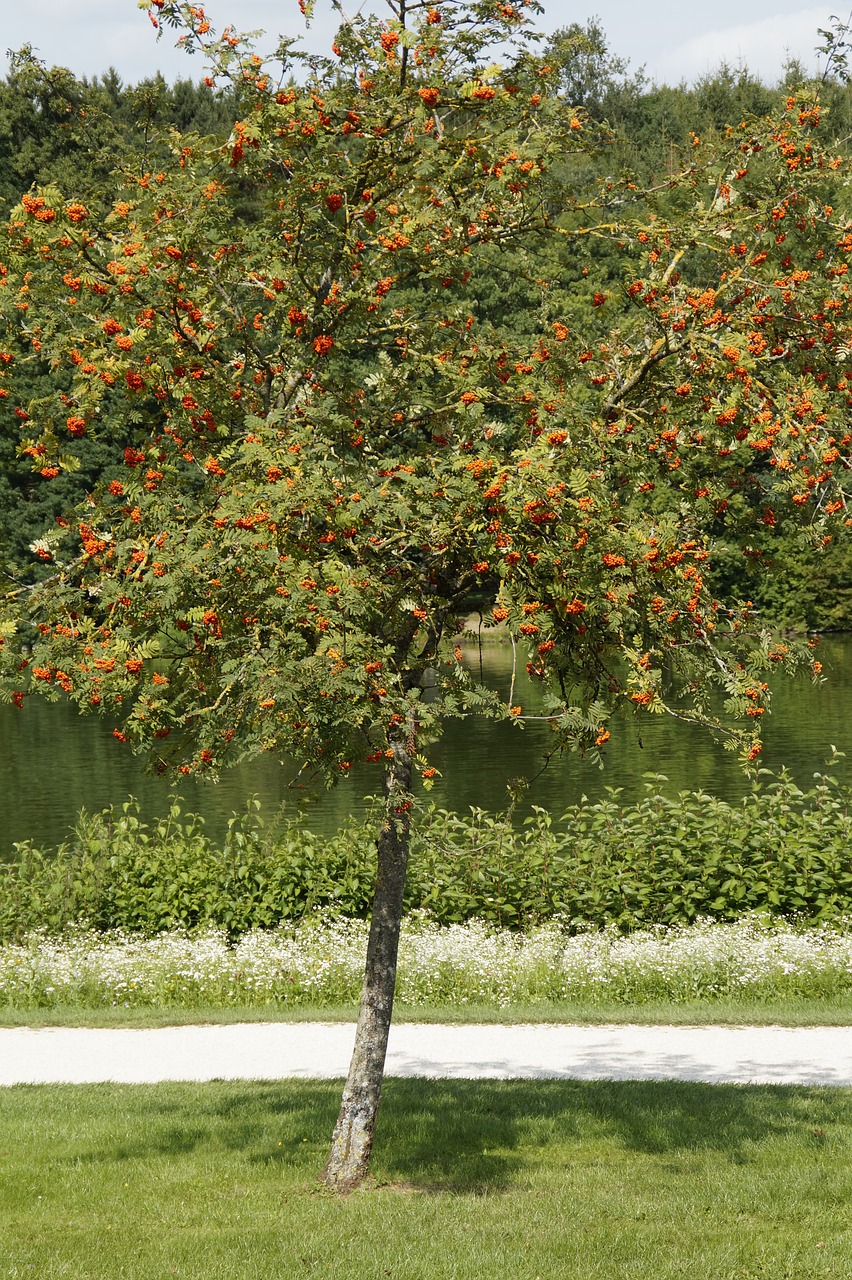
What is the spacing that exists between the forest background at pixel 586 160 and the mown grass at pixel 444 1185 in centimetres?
263

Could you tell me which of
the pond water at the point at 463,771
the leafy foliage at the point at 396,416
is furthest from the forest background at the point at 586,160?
the pond water at the point at 463,771

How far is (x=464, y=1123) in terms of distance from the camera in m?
7.19

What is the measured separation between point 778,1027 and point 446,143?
662 centimetres

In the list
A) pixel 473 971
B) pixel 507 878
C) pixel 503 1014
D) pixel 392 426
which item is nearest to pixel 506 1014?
pixel 503 1014

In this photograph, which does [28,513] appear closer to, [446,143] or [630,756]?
[630,756]

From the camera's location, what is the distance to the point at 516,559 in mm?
5184

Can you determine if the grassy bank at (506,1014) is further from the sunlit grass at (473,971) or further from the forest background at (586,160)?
the forest background at (586,160)

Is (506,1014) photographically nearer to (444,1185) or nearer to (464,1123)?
(464,1123)

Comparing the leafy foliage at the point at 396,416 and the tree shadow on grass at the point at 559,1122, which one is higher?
the leafy foliage at the point at 396,416

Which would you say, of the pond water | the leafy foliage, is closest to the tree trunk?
the leafy foliage

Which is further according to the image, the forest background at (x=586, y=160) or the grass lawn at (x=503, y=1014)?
the grass lawn at (x=503, y=1014)

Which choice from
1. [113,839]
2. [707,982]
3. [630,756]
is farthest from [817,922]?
[630,756]

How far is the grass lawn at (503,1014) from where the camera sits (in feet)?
32.2

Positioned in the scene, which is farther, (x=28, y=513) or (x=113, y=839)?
(x=28, y=513)
